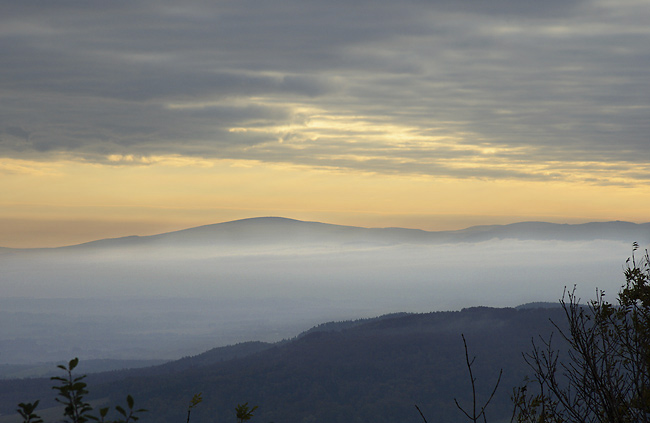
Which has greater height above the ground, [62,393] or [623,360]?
[62,393]

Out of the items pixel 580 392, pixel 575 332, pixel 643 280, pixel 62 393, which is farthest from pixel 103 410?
pixel 643 280

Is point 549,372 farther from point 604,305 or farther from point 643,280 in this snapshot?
point 643,280

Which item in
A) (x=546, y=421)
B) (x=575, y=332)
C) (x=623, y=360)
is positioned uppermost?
(x=575, y=332)

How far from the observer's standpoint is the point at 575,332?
11445 mm

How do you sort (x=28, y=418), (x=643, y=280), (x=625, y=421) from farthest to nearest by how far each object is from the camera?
(x=643, y=280)
(x=625, y=421)
(x=28, y=418)

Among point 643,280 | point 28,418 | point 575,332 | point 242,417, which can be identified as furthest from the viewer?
point 643,280

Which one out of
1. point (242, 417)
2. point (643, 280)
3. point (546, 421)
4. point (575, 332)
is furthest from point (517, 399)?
point (242, 417)

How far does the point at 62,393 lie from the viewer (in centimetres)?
577

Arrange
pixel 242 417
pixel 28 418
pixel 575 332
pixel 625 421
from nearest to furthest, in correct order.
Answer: pixel 28 418, pixel 242 417, pixel 625 421, pixel 575 332

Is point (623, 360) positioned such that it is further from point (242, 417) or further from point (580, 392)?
point (242, 417)

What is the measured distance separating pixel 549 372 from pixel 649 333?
2.63 metres

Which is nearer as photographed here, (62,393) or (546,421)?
(62,393)

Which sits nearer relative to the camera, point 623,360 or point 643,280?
point 623,360

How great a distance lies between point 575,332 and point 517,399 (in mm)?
1622
